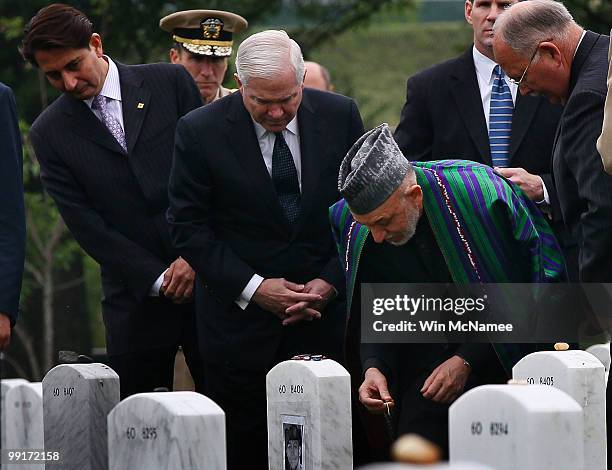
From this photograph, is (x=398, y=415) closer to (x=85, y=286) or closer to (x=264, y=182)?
(x=264, y=182)

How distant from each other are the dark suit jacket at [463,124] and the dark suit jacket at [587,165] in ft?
2.15

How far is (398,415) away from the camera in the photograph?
574 cm

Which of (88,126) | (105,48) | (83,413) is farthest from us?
(105,48)

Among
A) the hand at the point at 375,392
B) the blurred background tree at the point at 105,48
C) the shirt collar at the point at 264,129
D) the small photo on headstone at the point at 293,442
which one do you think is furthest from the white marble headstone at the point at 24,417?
the blurred background tree at the point at 105,48

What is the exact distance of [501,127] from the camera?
620cm

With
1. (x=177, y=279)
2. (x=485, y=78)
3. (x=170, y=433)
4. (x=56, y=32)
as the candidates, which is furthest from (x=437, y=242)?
(x=56, y=32)

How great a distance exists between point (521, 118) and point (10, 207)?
205 cm

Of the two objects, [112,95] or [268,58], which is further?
[112,95]

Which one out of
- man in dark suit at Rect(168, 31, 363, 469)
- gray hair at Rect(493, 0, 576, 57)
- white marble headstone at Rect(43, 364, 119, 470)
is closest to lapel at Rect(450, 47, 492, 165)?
man in dark suit at Rect(168, 31, 363, 469)

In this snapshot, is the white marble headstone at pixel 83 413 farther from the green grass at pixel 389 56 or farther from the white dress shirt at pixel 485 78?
the green grass at pixel 389 56

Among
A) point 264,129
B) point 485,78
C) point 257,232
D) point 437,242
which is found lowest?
point 257,232

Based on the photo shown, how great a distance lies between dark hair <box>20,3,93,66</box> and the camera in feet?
19.9

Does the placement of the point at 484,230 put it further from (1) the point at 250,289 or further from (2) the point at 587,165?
(1) the point at 250,289

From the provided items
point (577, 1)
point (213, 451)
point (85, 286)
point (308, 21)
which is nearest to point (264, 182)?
point (213, 451)
